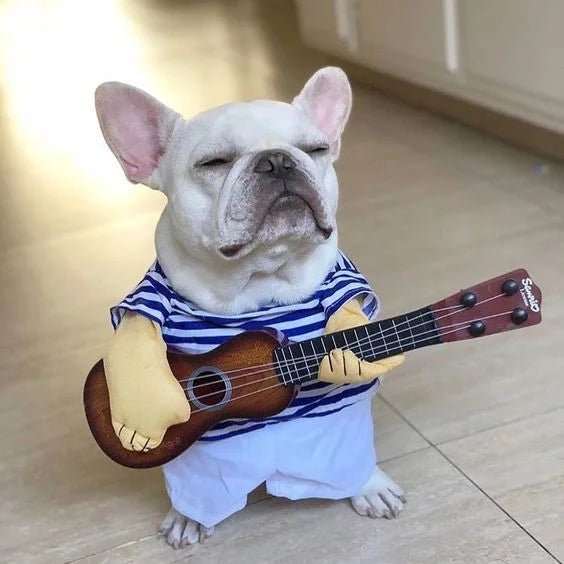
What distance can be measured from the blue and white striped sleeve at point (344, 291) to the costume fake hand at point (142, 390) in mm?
194

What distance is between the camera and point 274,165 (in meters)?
0.98

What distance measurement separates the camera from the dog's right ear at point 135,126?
1064mm

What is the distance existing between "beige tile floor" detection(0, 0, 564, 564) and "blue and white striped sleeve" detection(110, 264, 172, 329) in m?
0.31

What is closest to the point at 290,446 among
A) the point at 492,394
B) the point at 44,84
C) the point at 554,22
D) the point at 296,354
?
the point at 296,354

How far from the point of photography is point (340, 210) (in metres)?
2.18

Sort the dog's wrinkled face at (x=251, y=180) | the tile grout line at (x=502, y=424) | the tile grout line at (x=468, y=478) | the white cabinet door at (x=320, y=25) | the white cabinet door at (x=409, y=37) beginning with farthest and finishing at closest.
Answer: the white cabinet door at (x=320, y=25) → the white cabinet door at (x=409, y=37) → the tile grout line at (x=502, y=424) → the tile grout line at (x=468, y=478) → the dog's wrinkled face at (x=251, y=180)

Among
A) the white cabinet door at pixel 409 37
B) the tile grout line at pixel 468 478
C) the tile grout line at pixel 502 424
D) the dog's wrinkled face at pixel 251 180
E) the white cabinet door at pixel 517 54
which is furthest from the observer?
the white cabinet door at pixel 409 37

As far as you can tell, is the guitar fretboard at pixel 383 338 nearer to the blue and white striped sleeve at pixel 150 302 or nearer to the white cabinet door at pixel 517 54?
the blue and white striped sleeve at pixel 150 302

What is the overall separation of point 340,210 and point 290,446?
1.12m

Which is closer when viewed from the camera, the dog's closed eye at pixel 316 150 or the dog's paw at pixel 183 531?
the dog's closed eye at pixel 316 150

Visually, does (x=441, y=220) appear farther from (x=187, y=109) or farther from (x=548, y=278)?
(x=187, y=109)

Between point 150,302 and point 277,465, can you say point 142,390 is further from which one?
point 277,465

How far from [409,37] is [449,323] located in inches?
70.6

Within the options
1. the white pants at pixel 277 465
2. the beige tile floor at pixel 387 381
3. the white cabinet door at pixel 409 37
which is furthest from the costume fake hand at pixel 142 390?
the white cabinet door at pixel 409 37
